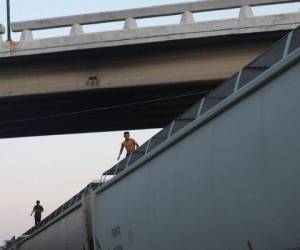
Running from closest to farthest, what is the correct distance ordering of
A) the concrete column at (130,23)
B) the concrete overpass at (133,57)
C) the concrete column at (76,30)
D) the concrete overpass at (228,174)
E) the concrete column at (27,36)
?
1. the concrete overpass at (228,174)
2. the concrete overpass at (133,57)
3. the concrete column at (130,23)
4. the concrete column at (76,30)
5. the concrete column at (27,36)

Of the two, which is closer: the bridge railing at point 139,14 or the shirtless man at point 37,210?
the bridge railing at point 139,14

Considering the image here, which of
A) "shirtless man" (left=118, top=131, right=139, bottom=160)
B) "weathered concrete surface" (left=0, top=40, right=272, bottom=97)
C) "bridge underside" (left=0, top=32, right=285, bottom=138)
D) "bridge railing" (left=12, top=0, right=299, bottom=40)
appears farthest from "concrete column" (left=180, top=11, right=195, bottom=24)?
"shirtless man" (left=118, top=131, right=139, bottom=160)

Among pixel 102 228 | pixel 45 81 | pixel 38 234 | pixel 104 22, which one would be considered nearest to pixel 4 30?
pixel 45 81

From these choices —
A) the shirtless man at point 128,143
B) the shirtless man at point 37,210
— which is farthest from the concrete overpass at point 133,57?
the shirtless man at point 128,143

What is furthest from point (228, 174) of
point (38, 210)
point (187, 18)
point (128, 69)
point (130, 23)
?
point (128, 69)

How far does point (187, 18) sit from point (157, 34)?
4.01ft

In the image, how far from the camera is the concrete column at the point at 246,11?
23.5m

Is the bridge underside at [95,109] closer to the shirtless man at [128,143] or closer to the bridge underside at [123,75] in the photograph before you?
the bridge underside at [123,75]

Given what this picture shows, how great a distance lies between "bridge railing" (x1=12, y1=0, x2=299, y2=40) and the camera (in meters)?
23.7

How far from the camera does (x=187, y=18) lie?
24.0 m

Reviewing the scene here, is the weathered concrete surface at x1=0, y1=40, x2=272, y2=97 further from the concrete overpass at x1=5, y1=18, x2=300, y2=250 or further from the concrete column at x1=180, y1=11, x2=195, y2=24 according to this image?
the concrete overpass at x1=5, y1=18, x2=300, y2=250

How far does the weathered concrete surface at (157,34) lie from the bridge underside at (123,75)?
1.28ft

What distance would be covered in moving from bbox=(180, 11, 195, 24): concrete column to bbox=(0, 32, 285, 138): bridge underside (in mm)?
746

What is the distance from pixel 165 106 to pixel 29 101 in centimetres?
582
